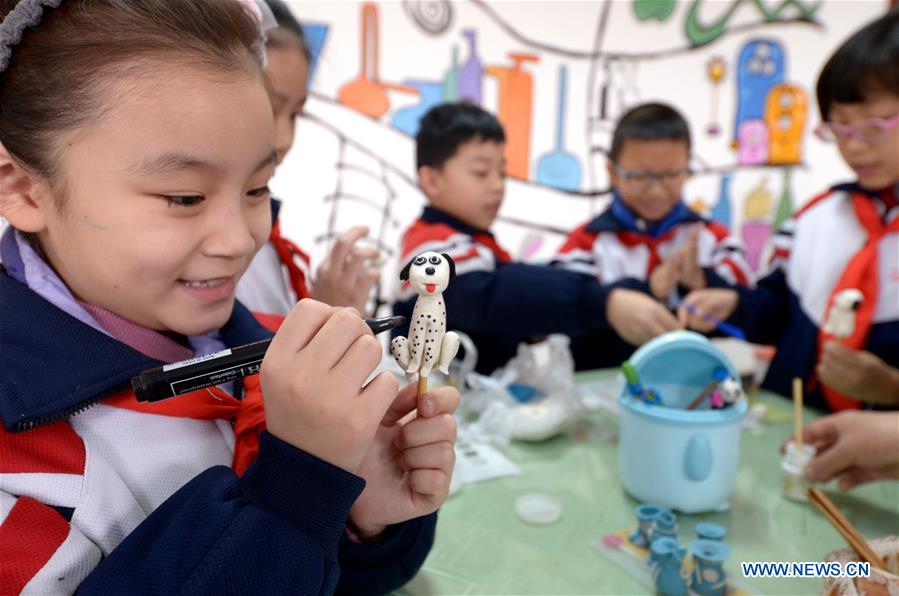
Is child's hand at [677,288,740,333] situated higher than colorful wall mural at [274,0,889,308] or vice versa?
colorful wall mural at [274,0,889,308]

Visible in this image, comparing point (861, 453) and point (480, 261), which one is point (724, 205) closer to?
point (480, 261)

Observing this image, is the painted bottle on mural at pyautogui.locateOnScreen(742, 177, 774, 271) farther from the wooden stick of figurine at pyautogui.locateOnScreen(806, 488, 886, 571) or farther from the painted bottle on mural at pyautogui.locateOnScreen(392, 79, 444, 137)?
the wooden stick of figurine at pyautogui.locateOnScreen(806, 488, 886, 571)

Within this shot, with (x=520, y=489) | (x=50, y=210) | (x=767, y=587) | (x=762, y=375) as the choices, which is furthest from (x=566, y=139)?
(x=50, y=210)

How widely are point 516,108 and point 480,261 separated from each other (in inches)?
45.4

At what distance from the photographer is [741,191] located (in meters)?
2.66

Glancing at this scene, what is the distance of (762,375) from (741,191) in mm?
1484

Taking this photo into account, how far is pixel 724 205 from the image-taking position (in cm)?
267

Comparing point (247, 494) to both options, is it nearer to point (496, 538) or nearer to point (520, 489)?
point (496, 538)

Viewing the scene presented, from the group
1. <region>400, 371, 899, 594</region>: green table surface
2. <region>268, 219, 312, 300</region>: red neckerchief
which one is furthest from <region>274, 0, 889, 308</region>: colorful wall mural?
<region>400, 371, 899, 594</region>: green table surface

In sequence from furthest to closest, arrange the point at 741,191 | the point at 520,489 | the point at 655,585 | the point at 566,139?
the point at 741,191
the point at 566,139
the point at 520,489
the point at 655,585

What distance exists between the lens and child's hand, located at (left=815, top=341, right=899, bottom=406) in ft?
3.66

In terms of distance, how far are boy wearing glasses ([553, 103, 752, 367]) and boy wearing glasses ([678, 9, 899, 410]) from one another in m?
0.18

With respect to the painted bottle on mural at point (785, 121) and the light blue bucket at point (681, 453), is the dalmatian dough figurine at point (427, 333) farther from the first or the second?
the painted bottle on mural at point (785, 121)

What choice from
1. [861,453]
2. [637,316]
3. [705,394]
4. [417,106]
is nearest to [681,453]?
[705,394]
